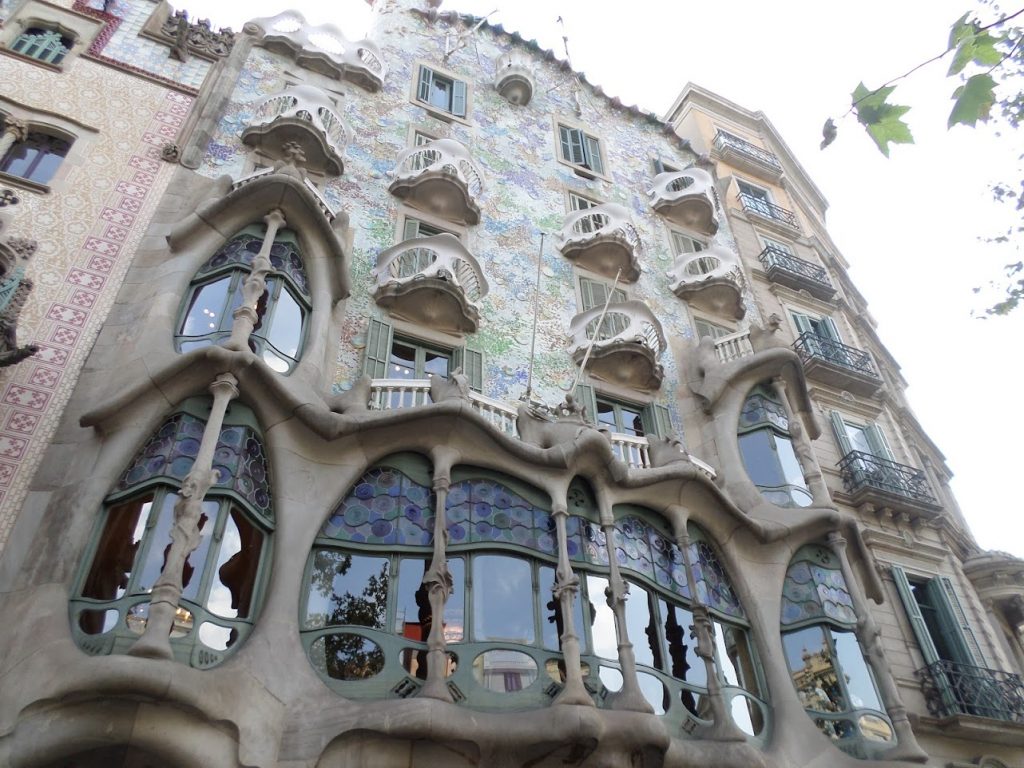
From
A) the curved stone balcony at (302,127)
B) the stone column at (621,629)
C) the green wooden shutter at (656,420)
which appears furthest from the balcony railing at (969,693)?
the curved stone balcony at (302,127)

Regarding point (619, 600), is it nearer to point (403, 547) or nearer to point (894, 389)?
point (403, 547)

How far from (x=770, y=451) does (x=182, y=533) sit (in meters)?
10.1

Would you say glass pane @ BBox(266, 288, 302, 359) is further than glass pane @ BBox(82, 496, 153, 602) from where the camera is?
Yes

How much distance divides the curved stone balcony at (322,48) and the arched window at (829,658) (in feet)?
45.1

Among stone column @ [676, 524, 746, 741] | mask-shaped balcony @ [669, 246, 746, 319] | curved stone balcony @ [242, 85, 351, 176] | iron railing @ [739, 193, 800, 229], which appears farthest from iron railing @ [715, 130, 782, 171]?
stone column @ [676, 524, 746, 741]

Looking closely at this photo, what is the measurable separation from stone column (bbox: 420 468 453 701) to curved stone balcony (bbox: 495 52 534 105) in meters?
13.7

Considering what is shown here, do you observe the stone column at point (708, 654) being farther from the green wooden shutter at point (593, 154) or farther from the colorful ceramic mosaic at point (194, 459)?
the green wooden shutter at point (593, 154)

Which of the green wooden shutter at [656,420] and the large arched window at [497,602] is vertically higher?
the green wooden shutter at [656,420]

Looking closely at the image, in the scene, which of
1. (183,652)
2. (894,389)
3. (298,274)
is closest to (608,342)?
(298,274)

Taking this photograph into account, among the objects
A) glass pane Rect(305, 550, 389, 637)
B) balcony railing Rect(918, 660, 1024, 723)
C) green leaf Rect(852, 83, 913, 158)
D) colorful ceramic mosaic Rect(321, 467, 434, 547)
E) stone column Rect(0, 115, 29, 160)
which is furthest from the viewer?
balcony railing Rect(918, 660, 1024, 723)

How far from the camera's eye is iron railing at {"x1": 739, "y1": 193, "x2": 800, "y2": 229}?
22.7 m

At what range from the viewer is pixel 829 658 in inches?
466

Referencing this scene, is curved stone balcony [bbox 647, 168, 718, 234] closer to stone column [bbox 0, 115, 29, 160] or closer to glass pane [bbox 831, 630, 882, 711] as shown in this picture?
glass pane [bbox 831, 630, 882, 711]

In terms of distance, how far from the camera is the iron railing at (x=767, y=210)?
22.7 m
